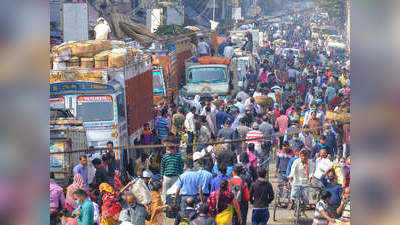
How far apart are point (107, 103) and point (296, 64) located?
1348cm

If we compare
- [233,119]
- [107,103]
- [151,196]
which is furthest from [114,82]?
[151,196]

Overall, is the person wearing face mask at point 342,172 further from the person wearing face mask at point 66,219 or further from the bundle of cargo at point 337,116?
the person wearing face mask at point 66,219

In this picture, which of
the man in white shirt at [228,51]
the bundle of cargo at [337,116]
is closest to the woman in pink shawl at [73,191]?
the bundle of cargo at [337,116]

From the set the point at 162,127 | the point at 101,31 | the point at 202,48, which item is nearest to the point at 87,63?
the point at 101,31

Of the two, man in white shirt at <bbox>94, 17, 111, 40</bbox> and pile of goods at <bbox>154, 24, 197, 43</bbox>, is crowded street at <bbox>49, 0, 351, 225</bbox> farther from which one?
pile of goods at <bbox>154, 24, 197, 43</bbox>

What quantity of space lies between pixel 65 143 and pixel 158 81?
19.9ft

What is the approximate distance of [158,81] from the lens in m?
14.6

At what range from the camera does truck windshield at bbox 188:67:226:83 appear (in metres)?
16.2

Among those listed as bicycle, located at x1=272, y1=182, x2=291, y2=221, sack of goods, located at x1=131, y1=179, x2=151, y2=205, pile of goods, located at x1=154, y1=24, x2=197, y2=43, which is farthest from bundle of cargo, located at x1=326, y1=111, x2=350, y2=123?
pile of goods, located at x1=154, y1=24, x2=197, y2=43

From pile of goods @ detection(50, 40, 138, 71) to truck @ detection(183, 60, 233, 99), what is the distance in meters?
4.73

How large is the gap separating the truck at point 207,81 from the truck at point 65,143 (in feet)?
21.9

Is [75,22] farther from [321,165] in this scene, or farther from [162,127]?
[321,165]
